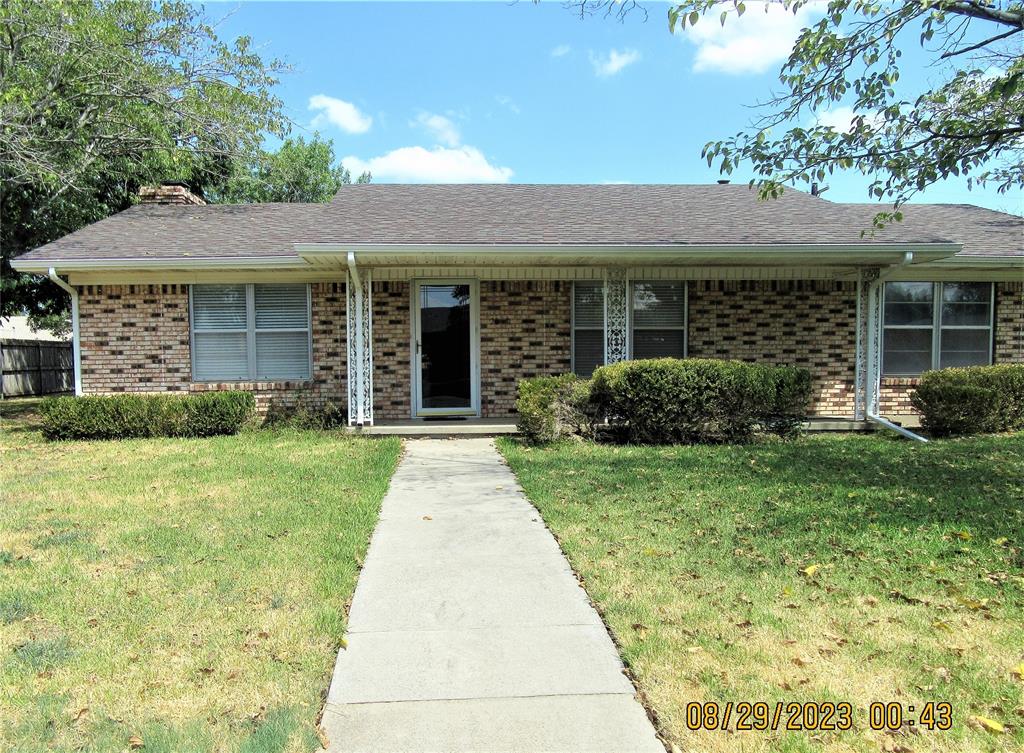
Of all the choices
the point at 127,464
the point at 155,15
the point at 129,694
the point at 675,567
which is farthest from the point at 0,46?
the point at 675,567

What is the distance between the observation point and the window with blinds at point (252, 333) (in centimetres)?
1109

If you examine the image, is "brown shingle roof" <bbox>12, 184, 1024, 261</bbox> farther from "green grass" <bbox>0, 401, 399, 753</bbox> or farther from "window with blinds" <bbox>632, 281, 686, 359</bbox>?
"green grass" <bbox>0, 401, 399, 753</bbox>

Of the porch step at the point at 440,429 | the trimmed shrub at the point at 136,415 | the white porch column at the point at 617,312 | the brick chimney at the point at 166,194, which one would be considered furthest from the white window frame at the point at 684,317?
the brick chimney at the point at 166,194

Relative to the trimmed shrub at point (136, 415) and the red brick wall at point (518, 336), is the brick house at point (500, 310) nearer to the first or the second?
the red brick wall at point (518, 336)

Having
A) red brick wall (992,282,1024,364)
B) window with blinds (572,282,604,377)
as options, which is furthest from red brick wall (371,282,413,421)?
red brick wall (992,282,1024,364)

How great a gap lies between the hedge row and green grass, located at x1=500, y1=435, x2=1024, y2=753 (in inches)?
60.5

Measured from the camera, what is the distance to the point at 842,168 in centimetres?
766

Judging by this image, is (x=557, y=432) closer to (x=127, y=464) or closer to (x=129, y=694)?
(x=127, y=464)

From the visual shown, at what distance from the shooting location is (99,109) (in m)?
12.4

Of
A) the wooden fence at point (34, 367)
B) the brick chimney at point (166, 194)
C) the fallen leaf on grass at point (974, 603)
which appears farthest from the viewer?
the wooden fence at point (34, 367)

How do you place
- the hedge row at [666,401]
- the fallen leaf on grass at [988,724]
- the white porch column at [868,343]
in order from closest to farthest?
the fallen leaf on grass at [988,724] < the hedge row at [666,401] < the white porch column at [868,343]

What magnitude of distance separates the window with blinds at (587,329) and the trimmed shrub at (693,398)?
1.78 m

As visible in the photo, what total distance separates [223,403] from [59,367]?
17546 mm

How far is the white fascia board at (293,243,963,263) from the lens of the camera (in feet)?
30.6
